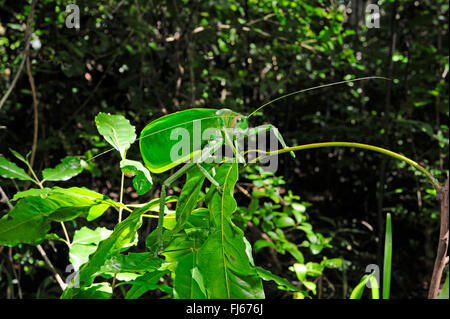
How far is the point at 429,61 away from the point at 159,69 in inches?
48.5

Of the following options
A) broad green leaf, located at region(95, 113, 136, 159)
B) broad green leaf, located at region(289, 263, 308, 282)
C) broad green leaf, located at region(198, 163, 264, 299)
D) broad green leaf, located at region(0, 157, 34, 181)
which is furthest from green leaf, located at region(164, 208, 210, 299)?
broad green leaf, located at region(289, 263, 308, 282)

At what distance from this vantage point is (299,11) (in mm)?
1644

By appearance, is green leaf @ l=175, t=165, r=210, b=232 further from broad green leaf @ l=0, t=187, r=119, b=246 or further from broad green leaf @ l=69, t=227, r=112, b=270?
broad green leaf @ l=69, t=227, r=112, b=270

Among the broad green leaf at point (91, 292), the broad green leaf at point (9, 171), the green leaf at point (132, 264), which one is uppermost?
the broad green leaf at point (9, 171)

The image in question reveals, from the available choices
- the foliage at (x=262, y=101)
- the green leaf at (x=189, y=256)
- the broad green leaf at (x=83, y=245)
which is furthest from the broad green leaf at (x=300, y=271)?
the green leaf at (x=189, y=256)

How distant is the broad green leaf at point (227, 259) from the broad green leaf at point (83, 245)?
0.28m

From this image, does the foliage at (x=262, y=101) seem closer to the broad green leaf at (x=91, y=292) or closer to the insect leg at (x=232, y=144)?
the broad green leaf at (x=91, y=292)

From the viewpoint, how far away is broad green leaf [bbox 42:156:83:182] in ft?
2.08

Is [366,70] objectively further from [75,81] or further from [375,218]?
[75,81]

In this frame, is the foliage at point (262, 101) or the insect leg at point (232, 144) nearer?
the insect leg at point (232, 144)

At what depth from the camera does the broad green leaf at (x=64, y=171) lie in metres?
0.63

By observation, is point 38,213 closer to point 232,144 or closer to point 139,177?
point 139,177

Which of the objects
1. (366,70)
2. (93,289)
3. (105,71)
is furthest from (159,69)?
(93,289)

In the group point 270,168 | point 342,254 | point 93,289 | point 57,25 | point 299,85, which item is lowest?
point 342,254
